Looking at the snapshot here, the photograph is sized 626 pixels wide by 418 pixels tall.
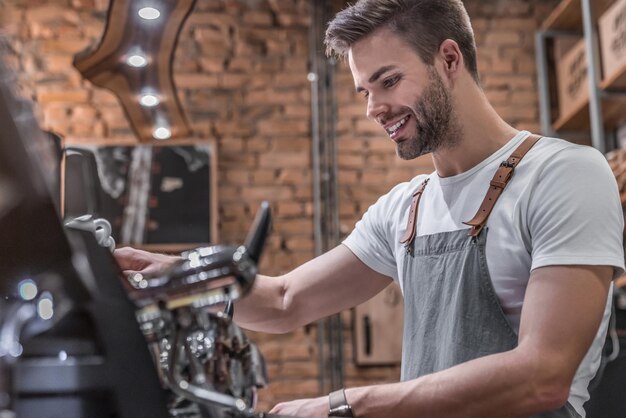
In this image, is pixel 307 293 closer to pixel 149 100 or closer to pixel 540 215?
pixel 540 215

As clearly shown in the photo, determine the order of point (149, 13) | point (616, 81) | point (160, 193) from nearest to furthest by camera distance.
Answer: point (149, 13) → point (616, 81) → point (160, 193)

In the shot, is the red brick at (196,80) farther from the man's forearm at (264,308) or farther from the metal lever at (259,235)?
the metal lever at (259,235)

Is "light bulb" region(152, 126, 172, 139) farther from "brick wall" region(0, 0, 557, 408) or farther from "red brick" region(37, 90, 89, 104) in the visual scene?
"red brick" region(37, 90, 89, 104)

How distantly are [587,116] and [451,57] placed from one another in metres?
3.17

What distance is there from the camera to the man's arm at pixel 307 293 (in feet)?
5.20

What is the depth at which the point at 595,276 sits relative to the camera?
121 centimetres

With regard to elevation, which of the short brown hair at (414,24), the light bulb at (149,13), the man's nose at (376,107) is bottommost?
the man's nose at (376,107)

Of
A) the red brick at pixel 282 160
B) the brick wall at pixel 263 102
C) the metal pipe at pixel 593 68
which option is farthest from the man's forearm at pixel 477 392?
the red brick at pixel 282 160

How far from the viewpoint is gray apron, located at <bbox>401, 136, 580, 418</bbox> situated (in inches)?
53.3

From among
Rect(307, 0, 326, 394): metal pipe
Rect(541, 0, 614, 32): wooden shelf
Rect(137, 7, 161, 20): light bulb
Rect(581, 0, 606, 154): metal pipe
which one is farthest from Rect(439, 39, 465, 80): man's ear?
Rect(307, 0, 326, 394): metal pipe

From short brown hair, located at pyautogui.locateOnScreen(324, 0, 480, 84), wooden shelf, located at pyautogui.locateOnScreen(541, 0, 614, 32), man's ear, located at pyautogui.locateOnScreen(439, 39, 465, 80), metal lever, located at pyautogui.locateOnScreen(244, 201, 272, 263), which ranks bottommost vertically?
metal lever, located at pyautogui.locateOnScreen(244, 201, 272, 263)

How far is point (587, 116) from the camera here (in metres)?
4.55

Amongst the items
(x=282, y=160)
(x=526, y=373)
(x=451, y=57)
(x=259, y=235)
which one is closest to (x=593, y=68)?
(x=282, y=160)

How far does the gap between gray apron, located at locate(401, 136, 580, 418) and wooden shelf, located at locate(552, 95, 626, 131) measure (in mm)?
2961
